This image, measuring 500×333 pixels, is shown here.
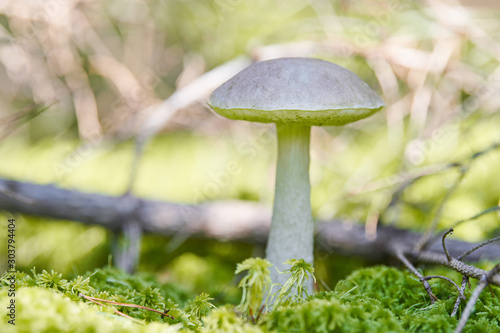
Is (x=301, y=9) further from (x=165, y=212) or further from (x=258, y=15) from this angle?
(x=165, y=212)

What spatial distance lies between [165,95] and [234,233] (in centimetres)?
190

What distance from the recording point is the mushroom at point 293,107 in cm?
121

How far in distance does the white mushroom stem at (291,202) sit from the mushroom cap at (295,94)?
0.65ft

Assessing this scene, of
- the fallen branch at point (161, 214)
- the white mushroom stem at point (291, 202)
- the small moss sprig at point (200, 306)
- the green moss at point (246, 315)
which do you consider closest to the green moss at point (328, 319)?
the green moss at point (246, 315)

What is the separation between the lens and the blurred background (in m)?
2.47

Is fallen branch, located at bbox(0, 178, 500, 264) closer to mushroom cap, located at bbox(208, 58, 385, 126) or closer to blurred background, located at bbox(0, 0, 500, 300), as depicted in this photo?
blurred background, located at bbox(0, 0, 500, 300)

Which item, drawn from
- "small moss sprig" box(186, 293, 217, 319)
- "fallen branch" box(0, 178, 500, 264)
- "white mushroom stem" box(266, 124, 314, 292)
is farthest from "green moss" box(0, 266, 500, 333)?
"fallen branch" box(0, 178, 500, 264)

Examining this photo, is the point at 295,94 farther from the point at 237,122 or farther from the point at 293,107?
the point at 237,122

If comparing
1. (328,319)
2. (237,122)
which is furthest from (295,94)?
(237,122)

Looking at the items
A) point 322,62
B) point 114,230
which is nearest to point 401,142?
point 322,62

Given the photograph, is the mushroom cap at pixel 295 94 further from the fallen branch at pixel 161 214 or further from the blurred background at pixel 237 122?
the fallen branch at pixel 161 214

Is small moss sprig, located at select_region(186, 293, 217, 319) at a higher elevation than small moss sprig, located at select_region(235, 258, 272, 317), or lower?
lower

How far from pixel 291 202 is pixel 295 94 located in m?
0.52

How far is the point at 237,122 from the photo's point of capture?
10.3 ft
